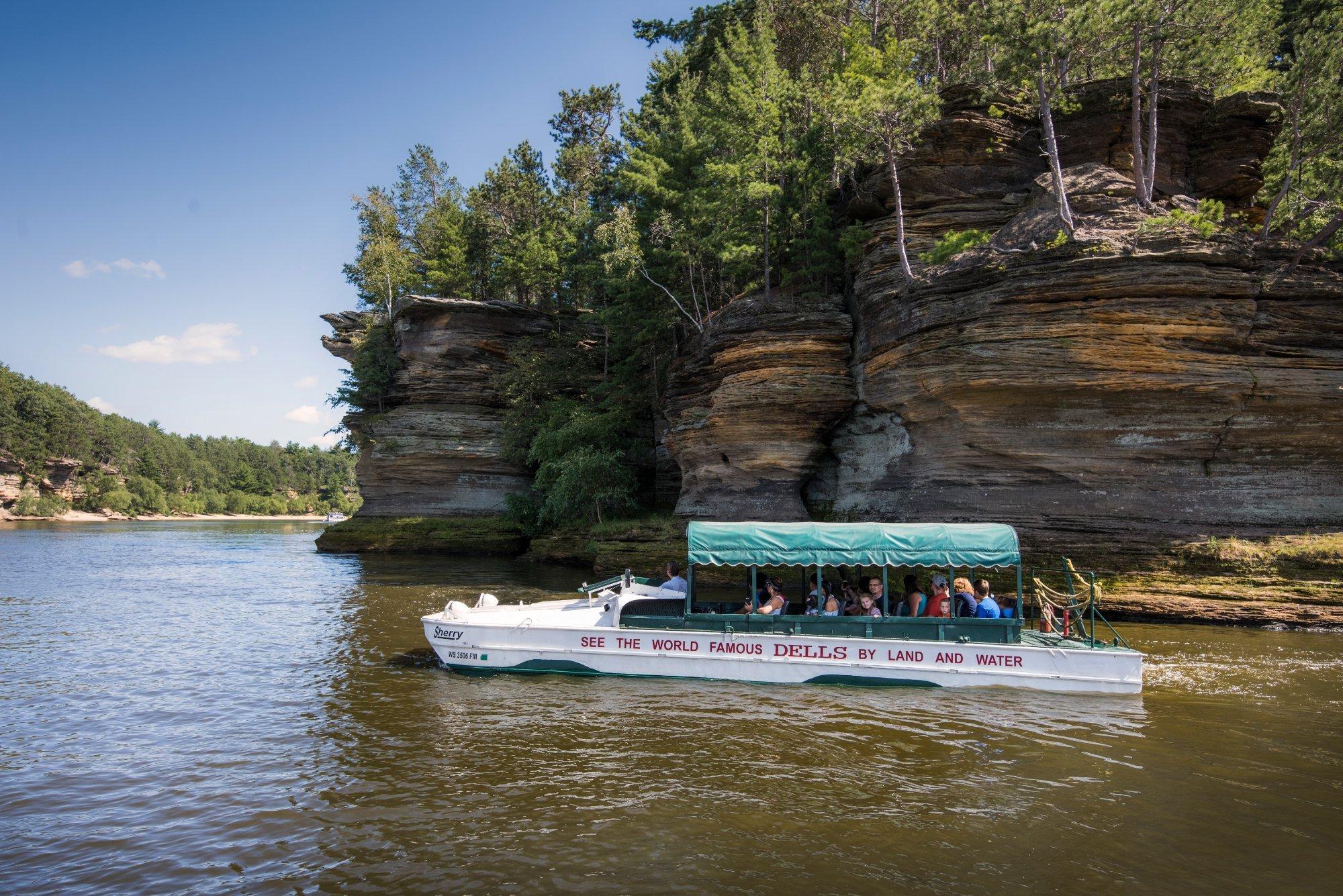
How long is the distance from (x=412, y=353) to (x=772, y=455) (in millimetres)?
25479

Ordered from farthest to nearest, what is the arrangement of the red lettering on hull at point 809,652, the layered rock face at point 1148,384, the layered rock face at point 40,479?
1. the layered rock face at point 40,479
2. the layered rock face at point 1148,384
3. the red lettering on hull at point 809,652

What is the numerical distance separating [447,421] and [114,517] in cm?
7593

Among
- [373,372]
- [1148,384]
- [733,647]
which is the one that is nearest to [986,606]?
[733,647]

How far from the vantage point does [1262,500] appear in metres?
18.3

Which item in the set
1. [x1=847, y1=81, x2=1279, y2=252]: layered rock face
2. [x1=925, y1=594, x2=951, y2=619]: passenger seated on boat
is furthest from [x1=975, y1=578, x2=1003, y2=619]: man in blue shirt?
[x1=847, y1=81, x2=1279, y2=252]: layered rock face

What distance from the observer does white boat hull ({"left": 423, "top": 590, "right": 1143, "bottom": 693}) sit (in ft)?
39.5

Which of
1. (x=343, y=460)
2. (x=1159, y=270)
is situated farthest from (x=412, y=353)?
(x=343, y=460)

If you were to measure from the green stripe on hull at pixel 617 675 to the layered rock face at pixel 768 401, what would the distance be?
13907mm

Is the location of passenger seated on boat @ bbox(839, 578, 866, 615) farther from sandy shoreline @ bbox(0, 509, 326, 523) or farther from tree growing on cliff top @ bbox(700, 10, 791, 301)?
sandy shoreline @ bbox(0, 509, 326, 523)

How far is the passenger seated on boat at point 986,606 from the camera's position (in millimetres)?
12617

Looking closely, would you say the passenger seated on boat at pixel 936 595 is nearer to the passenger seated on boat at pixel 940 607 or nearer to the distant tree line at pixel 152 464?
the passenger seated on boat at pixel 940 607

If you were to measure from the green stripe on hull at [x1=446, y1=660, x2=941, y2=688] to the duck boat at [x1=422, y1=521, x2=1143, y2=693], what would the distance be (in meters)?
0.03

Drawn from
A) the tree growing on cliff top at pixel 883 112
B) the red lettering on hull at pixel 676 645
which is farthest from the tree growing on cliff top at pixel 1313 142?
the red lettering on hull at pixel 676 645

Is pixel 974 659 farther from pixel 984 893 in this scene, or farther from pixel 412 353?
pixel 412 353
